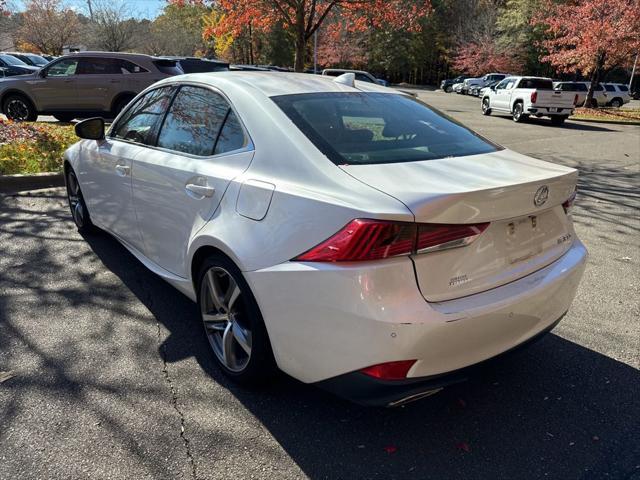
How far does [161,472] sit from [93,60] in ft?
42.3

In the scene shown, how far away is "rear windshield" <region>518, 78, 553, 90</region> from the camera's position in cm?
2006

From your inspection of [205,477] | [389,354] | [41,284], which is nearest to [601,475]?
[389,354]

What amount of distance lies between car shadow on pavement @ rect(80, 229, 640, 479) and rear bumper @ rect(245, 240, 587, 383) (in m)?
0.27

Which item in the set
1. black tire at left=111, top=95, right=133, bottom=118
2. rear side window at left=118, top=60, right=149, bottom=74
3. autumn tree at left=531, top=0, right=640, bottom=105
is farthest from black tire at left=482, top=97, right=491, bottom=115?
black tire at left=111, top=95, right=133, bottom=118

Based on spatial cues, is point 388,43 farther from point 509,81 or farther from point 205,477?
point 205,477

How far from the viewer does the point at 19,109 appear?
13016 mm

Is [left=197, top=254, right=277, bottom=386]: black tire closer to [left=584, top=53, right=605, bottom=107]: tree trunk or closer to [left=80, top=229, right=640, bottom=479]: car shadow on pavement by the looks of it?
[left=80, top=229, right=640, bottom=479]: car shadow on pavement

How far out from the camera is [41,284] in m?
4.05

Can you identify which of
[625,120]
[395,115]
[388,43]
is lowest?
[625,120]

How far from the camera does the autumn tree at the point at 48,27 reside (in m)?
40.1

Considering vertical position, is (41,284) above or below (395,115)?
below

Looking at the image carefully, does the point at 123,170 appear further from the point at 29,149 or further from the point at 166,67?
the point at 166,67

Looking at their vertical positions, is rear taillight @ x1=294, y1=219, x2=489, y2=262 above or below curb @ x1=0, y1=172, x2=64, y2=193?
above

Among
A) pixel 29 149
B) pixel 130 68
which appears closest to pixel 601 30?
pixel 130 68
